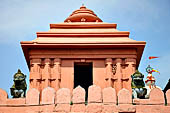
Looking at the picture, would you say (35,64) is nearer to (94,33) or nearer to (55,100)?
(94,33)

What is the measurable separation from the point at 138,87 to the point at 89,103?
3.11 m

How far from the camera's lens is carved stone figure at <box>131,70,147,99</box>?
1147cm

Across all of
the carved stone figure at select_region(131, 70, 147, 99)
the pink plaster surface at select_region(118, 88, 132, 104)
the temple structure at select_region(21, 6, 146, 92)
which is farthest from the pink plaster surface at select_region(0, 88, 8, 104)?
the carved stone figure at select_region(131, 70, 147, 99)

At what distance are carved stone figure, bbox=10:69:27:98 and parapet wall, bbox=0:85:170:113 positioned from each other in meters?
1.54

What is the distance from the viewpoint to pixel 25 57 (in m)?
16.6

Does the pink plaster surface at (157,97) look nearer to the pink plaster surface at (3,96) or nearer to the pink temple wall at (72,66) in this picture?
the pink temple wall at (72,66)

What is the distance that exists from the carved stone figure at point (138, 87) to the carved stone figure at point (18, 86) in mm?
4647

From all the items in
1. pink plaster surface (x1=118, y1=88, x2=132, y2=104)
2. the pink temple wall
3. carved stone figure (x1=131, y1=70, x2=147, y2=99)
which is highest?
the pink temple wall

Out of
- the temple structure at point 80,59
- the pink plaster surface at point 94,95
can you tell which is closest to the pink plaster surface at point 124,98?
the pink plaster surface at point 94,95

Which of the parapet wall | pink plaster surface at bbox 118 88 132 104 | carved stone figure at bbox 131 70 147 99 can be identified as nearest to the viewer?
the parapet wall

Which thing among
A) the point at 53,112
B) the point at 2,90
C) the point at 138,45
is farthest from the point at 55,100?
the point at 138,45

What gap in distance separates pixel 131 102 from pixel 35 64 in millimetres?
7207

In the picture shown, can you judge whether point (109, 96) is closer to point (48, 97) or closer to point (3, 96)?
point (48, 97)

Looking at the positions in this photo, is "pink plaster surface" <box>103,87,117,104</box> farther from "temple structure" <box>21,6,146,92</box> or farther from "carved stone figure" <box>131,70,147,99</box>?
"temple structure" <box>21,6,146,92</box>
